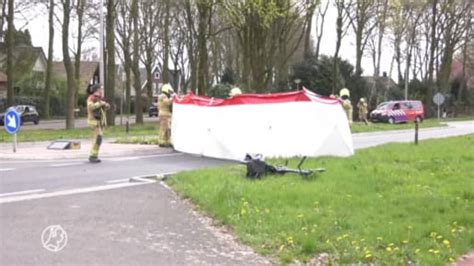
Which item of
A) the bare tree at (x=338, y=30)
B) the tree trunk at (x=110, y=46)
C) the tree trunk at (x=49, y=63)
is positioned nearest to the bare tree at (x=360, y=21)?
the bare tree at (x=338, y=30)

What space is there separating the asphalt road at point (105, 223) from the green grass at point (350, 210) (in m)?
0.40

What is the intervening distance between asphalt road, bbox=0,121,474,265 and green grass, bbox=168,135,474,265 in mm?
395

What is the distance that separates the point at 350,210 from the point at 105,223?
310 centimetres

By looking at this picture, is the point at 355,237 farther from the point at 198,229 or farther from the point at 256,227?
the point at 198,229

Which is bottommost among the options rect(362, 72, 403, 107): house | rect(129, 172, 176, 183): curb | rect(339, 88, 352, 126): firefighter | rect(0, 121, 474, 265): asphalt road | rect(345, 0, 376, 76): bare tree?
rect(0, 121, 474, 265): asphalt road

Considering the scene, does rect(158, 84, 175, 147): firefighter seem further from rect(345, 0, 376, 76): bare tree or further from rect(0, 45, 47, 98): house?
rect(0, 45, 47, 98): house

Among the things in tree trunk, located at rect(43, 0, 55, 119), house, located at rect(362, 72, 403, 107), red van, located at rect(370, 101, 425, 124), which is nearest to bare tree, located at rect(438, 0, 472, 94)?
house, located at rect(362, 72, 403, 107)

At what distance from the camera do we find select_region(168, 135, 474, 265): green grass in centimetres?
715

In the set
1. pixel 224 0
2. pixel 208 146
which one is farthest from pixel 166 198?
pixel 224 0

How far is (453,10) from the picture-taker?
6041 centimetres

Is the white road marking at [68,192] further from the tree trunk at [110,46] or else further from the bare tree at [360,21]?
the bare tree at [360,21]

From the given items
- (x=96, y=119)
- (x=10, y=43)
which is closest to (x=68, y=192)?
(x=96, y=119)

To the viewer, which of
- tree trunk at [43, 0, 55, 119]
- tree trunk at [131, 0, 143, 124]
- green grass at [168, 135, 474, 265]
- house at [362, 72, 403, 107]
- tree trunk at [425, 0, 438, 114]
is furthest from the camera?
house at [362, 72, 403, 107]

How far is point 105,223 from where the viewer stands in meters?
8.54
